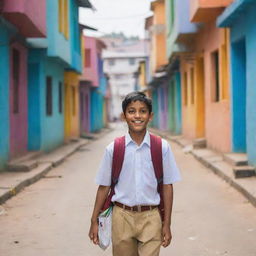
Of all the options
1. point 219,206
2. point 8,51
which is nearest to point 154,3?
point 8,51

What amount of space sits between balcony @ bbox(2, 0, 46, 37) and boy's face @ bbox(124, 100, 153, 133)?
8056mm

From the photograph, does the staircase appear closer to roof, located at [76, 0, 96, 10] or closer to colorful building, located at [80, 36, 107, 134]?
roof, located at [76, 0, 96, 10]

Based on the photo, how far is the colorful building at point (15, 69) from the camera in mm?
11826

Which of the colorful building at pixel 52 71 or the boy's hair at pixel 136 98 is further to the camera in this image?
the colorful building at pixel 52 71

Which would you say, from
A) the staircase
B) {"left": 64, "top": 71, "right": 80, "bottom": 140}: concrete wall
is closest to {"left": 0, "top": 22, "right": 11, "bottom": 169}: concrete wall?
the staircase

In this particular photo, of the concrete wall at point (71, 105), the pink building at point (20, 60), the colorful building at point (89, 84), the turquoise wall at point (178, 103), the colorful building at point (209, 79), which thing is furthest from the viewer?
the colorful building at point (89, 84)

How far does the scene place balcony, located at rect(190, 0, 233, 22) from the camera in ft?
43.8

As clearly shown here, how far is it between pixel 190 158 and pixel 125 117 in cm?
1218

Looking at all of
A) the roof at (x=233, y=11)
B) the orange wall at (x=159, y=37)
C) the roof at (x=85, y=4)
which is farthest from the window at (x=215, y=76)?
the orange wall at (x=159, y=37)

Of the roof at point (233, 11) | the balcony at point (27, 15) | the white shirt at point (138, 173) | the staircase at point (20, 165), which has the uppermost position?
the balcony at point (27, 15)

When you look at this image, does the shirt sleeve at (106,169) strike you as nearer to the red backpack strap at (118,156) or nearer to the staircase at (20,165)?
the red backpack strap at (118,156)

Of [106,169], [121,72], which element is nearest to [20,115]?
[106,169]

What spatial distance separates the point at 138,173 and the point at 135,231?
375 millimetres

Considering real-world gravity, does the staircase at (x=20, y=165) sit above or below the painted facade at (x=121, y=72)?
below
